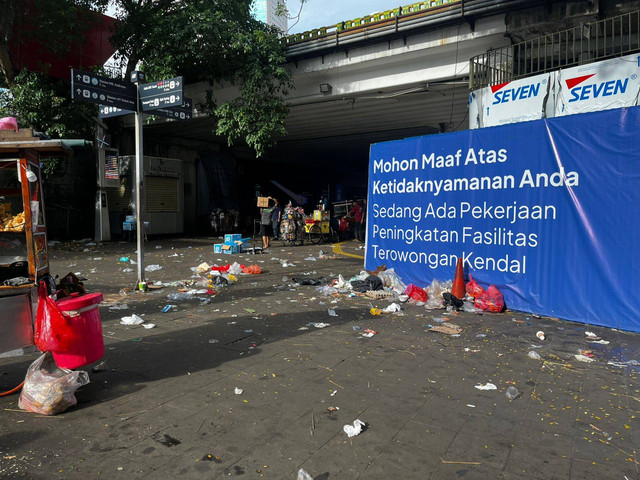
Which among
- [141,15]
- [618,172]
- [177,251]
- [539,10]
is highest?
[141,15]

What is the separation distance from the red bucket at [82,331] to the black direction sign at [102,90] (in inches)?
177

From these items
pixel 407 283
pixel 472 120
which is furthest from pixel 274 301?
pixel 472 120

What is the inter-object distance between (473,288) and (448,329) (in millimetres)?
1549

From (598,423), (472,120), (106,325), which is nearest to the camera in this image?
(598,423)

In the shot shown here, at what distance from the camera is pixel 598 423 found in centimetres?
322

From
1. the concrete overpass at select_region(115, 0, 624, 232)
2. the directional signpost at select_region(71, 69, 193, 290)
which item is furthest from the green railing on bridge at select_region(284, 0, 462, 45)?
the directional signpost at select_region(71, 69, 193, 290)

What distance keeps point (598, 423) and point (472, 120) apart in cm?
836

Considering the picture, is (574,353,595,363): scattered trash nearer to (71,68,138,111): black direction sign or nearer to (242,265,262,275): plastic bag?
(242,265,262,275): plastic bag

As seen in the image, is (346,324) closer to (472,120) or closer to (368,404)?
(368,404)

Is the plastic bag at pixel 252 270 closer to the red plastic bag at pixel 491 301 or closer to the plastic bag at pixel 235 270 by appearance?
the plastic bag at pixel 235 270

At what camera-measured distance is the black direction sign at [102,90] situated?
682cm

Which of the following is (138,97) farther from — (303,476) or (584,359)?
(584,359)

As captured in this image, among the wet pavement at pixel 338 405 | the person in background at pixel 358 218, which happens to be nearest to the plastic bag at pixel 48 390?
the wet pavement at pixel 338 405

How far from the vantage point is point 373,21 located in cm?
1320
